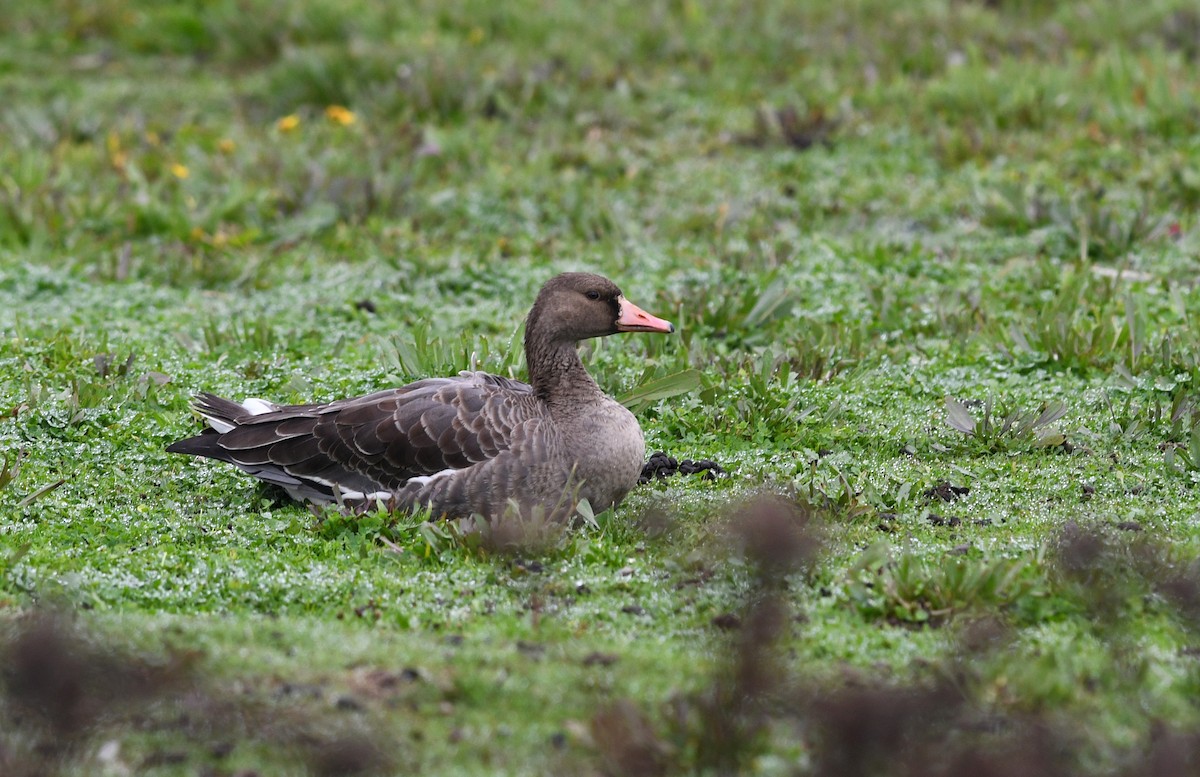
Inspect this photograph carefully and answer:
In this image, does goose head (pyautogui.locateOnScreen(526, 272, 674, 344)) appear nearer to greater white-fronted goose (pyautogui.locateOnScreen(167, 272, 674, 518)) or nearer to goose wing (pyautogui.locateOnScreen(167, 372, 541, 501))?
greater white-fronted goose (pyautogui.locateOnScreen(167, 272, 674, 518))

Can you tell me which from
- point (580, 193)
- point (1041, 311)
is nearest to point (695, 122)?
point (580, 193)

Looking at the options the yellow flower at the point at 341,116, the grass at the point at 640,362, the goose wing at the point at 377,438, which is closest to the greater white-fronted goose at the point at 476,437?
the goose wing at the point at 377,438

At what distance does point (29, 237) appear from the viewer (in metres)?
9.75

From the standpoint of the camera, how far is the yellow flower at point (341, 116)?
477 inches

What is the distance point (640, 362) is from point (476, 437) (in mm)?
1926

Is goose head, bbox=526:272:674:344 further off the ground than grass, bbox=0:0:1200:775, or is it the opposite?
goose head, bbox=526:272:674:344

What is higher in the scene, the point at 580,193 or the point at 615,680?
the point at 615,680

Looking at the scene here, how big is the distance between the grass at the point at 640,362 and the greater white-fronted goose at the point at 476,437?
0.26m

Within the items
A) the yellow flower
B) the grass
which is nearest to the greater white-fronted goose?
the grass

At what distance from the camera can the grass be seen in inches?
152

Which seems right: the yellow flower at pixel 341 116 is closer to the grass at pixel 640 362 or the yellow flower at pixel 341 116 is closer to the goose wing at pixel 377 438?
the grass at pixel 640 362

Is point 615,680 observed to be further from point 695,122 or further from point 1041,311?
point 695,122

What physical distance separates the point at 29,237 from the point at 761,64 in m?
6.93

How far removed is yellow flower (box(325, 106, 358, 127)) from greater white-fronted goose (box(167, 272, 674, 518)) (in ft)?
20.4
